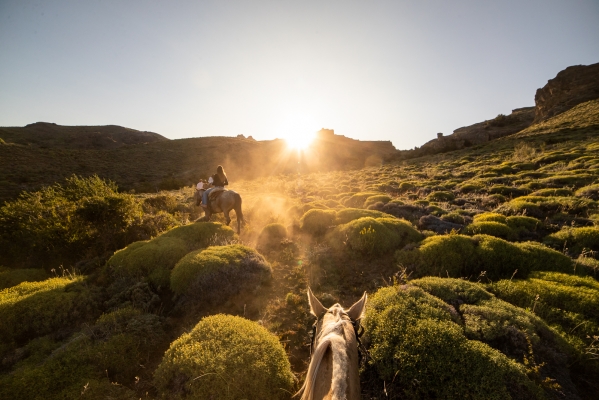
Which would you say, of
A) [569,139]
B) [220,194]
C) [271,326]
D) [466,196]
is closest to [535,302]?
[271,326]

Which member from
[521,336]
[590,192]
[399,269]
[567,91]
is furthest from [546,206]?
[567,91]

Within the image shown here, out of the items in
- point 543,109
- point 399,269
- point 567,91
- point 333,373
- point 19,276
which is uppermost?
point 567,91

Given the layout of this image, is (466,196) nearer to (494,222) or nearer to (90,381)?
(494,222)

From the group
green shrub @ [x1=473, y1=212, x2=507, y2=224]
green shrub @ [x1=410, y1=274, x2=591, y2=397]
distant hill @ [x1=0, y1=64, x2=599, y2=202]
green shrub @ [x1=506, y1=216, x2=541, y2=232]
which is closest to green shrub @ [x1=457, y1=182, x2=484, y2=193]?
green shrub @ [x1=473, y1=212, x2=507, y2=224]

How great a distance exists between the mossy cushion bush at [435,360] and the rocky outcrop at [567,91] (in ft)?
229

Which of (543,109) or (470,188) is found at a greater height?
(543,109)

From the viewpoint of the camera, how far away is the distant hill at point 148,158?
3587cm

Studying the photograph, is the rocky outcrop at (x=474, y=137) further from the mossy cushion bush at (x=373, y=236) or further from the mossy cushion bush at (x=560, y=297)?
the mossy cushion bush at (x=560, y=297)

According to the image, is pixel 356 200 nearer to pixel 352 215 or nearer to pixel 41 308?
pixel 352 215

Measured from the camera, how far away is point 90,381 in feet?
13.7

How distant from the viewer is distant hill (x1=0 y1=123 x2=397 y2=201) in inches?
1412

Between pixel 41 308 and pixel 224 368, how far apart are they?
18.0 feet

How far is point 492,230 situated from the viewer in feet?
31.2

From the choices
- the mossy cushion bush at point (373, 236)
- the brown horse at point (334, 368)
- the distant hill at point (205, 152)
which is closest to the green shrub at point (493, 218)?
the mossy cushion bush at point (373, 236)
